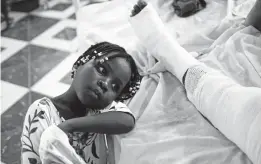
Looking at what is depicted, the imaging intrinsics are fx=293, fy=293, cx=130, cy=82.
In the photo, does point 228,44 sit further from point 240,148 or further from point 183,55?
point 240,148

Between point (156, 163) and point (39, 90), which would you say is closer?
point (156, 163)

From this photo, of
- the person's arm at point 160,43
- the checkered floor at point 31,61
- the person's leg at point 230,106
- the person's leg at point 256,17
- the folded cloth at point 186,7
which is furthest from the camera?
the checkered floor at point 31,61

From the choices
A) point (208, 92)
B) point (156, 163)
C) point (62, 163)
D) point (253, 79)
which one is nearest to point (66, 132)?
point (62, 163)

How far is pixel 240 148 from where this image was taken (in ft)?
2.31

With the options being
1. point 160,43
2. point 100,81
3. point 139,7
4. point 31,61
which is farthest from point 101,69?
point 31,61

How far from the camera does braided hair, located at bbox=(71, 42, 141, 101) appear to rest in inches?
33.2

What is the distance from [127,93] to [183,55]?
215 mm

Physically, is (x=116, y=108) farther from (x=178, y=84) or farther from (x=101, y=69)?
(x=178, y=84)

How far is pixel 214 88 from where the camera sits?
0.76 m

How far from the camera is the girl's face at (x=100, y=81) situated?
76 centimetres

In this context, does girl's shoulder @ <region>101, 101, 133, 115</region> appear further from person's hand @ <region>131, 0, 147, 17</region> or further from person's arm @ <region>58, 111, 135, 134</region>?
person's hand @ <region>131, 0, 147, 17</region>

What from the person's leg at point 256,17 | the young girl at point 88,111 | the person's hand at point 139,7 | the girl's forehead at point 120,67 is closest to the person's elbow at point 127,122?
the young girl at point 88,111

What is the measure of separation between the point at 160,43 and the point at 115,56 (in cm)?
21

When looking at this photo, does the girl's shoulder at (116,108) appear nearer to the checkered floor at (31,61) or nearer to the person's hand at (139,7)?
the person's hand at (139,7)
